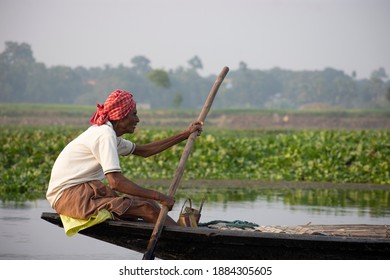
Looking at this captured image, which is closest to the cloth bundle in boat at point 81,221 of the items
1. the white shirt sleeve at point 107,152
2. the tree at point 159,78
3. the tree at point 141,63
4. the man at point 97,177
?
the man at point 97,177

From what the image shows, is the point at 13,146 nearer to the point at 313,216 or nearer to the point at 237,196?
the point at 237,196

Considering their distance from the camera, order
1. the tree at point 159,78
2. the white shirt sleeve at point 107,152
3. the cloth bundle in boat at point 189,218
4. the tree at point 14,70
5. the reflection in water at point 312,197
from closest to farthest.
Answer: the white shirt sleeve at point 107,152 < the cloth bundle in boat at point 189,218 < the reflection in water at point 312,197 < the tree at point 14,70 < the tree at point 159,78

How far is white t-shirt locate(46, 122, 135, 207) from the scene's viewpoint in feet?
19.5

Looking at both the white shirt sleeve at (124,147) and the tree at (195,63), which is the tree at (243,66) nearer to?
the tree at (195,63)

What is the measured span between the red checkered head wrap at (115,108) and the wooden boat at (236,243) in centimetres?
69

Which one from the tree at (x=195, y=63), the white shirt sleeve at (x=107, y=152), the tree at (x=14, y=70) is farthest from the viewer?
the tree at (x=195, y=63)

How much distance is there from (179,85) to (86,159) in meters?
79.9

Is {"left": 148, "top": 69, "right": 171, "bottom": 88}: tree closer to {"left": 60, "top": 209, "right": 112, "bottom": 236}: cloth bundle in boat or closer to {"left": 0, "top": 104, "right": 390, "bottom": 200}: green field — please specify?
{"left": 0, "top": 104, "right": 390, "bottom": 200}: green field

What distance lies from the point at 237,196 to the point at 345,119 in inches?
1361

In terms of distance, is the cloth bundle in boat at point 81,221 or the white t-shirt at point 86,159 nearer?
the white t-shirt at point 86,159

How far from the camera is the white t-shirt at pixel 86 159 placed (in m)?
5.93

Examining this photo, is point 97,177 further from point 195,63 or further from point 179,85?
point 195,63

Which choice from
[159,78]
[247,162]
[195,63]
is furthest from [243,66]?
[247,162]
